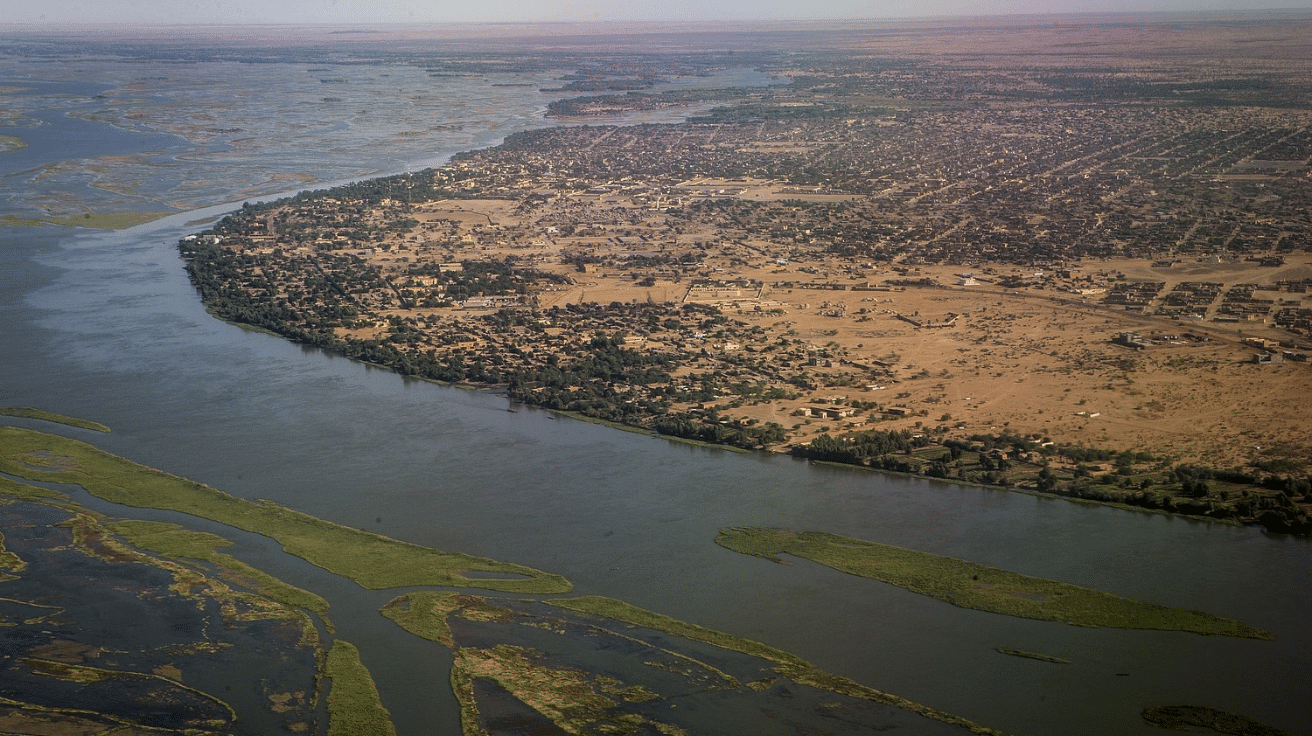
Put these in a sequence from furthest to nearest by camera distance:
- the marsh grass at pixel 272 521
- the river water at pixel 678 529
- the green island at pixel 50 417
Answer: the green island at pixel 50 417 → the marsh grass at pixel 272 521 → the river water at pixel 678 529

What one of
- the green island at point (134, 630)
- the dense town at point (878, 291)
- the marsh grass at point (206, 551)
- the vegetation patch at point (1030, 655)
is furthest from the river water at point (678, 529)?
the dense town at point (878, 291)

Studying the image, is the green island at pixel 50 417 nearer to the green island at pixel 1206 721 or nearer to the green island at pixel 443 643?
the green island at pixel 443 643

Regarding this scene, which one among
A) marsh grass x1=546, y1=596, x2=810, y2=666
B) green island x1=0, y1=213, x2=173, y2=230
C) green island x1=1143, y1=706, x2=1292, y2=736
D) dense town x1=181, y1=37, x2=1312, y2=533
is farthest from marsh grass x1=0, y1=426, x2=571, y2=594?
green island x1=0, y1=213, x2=173, y2=230

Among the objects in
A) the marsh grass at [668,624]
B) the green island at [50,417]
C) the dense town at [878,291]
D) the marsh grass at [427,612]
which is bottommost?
the marsh grass at [427,612]

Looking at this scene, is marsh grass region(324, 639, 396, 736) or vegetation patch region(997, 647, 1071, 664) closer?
marsh grass region(324, 639, 396, 736)

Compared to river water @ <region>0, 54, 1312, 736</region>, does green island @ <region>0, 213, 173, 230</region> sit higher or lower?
higher

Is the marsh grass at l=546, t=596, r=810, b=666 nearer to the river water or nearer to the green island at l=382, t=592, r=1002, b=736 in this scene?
the green island at l=382, t=592, r=1002, b=736

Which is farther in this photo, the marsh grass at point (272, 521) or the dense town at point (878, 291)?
the dense town at point (878, 291)
